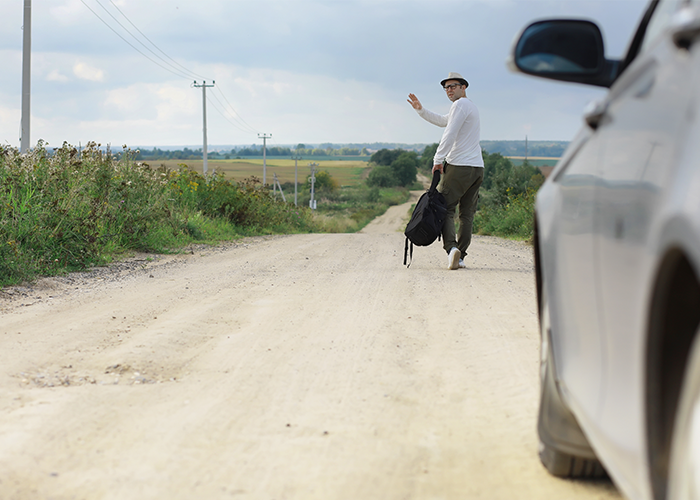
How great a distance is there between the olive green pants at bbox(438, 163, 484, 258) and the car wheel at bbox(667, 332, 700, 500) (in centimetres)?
694

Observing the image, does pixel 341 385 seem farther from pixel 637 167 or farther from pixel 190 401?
pixel 637 167

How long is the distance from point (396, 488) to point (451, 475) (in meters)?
0.24

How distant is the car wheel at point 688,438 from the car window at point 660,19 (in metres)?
0.97

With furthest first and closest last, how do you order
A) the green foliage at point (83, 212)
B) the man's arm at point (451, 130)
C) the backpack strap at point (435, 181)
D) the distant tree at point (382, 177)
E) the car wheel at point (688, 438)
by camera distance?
the distant tree at point (382, 177) < the man's arm at point (451, 130) < the backpack strap at point (435, 181) < the green foliage at point (83, 212) < the car wheel at point (688, 438)

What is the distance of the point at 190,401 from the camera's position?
321 centimetres

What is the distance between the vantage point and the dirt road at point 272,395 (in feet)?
7.78

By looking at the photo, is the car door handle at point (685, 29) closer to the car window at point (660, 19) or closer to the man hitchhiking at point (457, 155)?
the car window at point (660, 19)

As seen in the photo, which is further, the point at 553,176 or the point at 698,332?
the point at 553,176

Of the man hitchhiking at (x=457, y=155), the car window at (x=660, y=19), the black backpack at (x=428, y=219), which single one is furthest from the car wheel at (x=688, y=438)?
the man hitchhiking at (x=457, y=155)

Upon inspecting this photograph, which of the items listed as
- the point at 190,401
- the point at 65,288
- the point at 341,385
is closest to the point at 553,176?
the point at 341,385

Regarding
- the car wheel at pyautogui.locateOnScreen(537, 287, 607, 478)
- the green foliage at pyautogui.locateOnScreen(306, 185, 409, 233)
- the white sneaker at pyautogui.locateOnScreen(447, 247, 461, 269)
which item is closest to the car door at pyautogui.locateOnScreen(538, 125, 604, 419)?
the car wheel at pyautogui.locateOnScreen(537, 287, 607, 478)

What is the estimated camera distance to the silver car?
115 centimetres

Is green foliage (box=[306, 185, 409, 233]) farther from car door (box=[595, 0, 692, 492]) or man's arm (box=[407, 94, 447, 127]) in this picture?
car door (box=[595, 0, 692, 492])

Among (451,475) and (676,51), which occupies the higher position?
(676,51)
